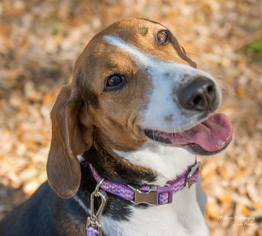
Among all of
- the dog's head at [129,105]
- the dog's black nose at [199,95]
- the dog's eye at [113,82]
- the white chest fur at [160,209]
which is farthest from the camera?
the white chest fur at [160,209]

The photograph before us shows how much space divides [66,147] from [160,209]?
0.80m

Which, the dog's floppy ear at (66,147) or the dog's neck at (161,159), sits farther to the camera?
the dog's neck at (161,159)

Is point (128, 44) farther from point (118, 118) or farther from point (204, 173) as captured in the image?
point (204, 173)

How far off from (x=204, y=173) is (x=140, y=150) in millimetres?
2013

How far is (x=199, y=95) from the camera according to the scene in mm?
3312

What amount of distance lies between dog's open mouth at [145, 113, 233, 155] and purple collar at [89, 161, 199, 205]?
1.32 feet

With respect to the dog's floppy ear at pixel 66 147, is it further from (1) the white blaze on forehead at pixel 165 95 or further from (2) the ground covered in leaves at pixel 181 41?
(2) the ground covered in leaves at pixel 181 41

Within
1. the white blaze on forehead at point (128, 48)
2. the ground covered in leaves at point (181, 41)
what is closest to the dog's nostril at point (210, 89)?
the white blaze on forehead at point (128, 48)

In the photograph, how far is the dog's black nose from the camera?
10.8 feet

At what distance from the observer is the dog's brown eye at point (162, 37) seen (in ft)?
12.8

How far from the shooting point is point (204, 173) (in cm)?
567

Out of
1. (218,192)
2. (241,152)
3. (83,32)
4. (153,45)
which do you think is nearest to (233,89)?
(241,152)

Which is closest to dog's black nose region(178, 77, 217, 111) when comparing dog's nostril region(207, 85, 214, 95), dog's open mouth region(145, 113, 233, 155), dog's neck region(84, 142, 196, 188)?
dog's nostril region(207, 85, 214, 95)

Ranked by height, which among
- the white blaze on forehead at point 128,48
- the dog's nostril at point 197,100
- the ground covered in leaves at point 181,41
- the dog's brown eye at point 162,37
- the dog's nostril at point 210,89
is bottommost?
the ground covered in leaves at point 181,41
